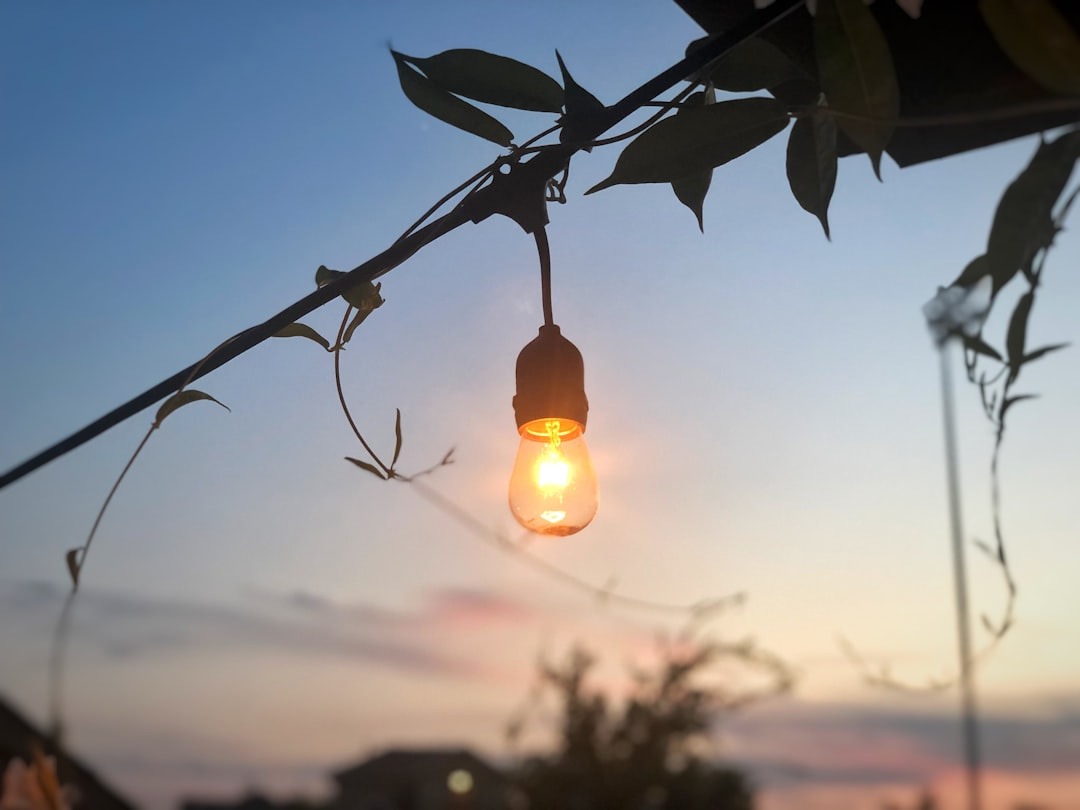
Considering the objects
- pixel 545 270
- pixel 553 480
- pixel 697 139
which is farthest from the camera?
pixel 553 480

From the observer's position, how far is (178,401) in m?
0.70

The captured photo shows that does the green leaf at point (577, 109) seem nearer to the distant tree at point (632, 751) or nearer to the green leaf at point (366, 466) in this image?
the green leaf at point (366, 466)

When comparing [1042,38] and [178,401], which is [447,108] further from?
[1042,38]

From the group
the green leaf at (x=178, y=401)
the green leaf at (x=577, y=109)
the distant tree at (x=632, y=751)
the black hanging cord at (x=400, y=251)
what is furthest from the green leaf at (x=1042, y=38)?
the distant tree at (x=632, y=751)

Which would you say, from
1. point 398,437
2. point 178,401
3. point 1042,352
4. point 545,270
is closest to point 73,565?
point 178,401

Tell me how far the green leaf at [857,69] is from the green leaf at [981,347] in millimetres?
86

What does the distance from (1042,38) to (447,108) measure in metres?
0.41

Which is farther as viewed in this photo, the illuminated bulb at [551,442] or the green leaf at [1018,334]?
the illuminated bulb at [551,442]

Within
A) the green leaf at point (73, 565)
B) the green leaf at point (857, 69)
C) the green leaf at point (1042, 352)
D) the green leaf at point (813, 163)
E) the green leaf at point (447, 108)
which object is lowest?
the green leaf at point (73, 565)

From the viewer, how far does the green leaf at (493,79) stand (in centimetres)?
64

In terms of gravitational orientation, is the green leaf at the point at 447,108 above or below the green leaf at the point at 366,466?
above

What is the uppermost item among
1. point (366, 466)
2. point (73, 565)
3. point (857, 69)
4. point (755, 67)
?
point (755, 67)

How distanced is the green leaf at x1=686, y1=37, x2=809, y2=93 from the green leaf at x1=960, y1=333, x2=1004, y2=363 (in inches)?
10.6

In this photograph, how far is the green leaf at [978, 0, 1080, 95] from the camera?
0.33 m
